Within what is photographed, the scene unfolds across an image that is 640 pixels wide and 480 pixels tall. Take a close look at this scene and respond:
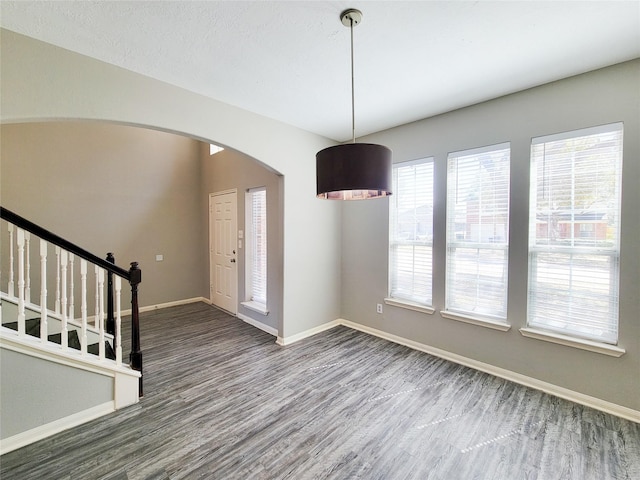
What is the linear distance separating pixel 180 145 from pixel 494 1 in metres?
5.33

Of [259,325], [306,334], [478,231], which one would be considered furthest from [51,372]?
[478,231]

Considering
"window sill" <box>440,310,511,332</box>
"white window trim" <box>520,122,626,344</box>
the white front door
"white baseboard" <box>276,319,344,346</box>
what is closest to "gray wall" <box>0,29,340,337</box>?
"white baseboard" <box>276,319,344,346</box>

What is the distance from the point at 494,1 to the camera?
1.61 m

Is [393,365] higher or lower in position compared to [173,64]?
lower

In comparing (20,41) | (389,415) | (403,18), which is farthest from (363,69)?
(389,415)

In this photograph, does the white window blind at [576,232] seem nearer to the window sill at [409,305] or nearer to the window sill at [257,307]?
the window sill at [409,305]

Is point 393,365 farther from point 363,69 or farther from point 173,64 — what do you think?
point 173,64

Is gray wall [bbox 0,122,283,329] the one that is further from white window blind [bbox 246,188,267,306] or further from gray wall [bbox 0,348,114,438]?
gray wall [bbox 0,348,114,438]

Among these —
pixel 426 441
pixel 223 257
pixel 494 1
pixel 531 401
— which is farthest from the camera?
pixel 223 257

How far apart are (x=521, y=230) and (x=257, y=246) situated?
3439 mm

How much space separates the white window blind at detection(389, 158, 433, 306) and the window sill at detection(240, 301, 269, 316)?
6.05 feet

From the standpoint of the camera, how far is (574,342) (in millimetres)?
2346

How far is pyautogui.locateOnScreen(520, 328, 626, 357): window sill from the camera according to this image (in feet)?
7.19

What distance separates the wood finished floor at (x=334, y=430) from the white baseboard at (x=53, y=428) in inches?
2.3
